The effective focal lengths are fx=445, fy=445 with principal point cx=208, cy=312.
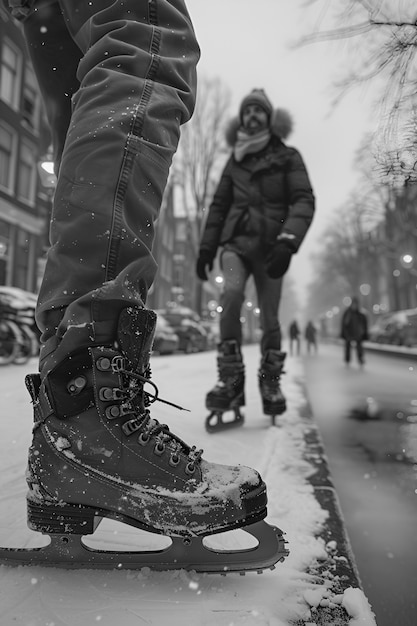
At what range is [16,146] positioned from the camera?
1506cm

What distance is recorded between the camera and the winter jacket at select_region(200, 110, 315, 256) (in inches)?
105

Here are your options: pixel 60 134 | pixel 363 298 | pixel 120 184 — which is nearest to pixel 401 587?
pixel 120 184

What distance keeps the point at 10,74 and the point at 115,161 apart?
17.0 m

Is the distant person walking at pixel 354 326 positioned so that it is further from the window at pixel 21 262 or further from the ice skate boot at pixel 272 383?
the window at pixel 21 262

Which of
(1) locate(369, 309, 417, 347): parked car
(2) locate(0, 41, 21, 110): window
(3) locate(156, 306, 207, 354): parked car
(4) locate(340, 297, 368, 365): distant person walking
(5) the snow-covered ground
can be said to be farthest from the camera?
(1) locate(369, 309, 417, 347): parked car

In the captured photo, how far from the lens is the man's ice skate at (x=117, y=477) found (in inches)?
30.2

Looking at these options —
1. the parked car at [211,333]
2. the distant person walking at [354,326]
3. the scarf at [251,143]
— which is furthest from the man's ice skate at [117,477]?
the parked car at [211,333]

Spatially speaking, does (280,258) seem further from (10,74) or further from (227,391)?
(10,74)

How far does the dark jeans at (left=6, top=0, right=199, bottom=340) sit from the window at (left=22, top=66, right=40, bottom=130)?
55.4 feet

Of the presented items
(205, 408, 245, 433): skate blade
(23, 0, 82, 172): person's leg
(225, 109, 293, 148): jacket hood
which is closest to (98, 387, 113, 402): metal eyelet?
(23, 0, 82, 172): person's leg

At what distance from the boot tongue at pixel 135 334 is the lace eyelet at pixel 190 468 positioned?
0.64 ft

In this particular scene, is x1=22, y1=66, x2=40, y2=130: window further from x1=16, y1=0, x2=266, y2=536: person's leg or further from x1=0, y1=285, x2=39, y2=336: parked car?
x1=16, y1=0, x2=266, y2=536: person's leg

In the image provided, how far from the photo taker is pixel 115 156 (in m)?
0.86

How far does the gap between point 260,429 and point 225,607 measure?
1.56 m
